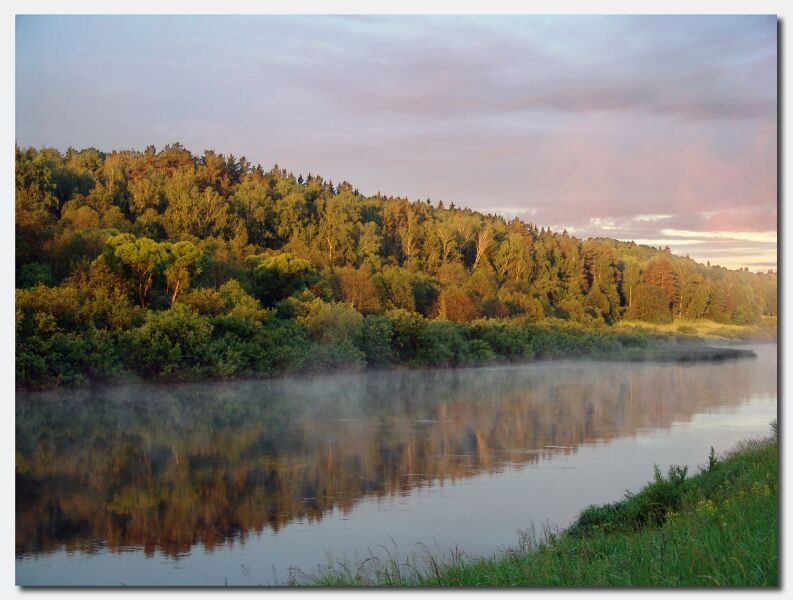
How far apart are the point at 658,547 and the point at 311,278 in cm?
440

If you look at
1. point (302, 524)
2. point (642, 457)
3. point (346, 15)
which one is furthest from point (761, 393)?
point (346, 15)

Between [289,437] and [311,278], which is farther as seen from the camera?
[311,278]

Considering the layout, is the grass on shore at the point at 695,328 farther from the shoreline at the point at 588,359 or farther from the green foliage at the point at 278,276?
the green foliage at the point at 278,276

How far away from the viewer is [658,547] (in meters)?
5.56

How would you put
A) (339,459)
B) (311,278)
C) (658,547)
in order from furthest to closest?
(311,278), (339,459), (658,547)

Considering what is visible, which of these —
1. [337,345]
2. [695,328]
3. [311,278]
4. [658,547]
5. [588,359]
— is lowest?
[658,547]

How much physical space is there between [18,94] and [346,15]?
2.68m

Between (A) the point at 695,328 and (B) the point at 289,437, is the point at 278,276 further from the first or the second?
(A) the point at 695,328

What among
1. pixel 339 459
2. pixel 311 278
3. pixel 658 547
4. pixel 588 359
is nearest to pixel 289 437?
pixel 339 459

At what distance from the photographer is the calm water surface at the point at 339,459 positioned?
22.7ft

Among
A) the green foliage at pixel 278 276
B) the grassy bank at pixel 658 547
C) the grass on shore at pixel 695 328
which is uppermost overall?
the green foliage at pixel 278 276

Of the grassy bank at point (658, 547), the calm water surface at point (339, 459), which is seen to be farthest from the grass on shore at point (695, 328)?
the grassy bank at point (658, 547)

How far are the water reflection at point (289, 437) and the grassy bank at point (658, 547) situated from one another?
1.14 meters

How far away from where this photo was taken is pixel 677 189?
27.0 ft
